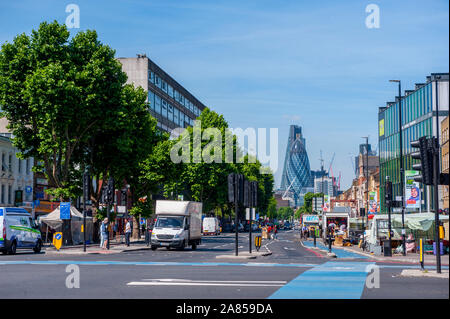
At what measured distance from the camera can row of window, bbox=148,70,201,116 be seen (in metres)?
96.0

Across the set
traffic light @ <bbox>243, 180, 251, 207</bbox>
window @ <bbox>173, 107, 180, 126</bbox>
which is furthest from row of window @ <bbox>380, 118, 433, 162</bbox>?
traffic light @ <bbox>243, 180, 251, 207</bbox>

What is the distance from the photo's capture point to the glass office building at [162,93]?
301 feet

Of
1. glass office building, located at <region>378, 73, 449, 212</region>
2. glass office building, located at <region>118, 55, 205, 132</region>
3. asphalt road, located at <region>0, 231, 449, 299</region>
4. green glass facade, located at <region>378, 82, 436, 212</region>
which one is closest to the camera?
asphalt road, located at <region>0, 231, 449, 299</region>

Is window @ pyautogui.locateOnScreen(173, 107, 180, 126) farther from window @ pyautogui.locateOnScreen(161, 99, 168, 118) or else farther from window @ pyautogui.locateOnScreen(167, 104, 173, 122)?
window @ pyautogui.locateOnScreen(161, 99, 168, 118)

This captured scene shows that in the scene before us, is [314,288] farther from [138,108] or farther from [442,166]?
[442,166]

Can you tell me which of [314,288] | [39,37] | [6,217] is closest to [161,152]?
[39,37]

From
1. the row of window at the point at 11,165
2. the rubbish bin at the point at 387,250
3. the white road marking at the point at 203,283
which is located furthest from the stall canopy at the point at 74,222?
the white road marking at the point at 203,283

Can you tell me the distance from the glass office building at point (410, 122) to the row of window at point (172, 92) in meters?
33.2

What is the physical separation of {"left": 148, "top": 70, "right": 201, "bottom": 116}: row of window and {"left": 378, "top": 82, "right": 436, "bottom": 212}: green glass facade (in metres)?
33.2

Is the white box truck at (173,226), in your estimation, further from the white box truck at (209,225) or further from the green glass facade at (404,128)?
the white box truck at (209,225)

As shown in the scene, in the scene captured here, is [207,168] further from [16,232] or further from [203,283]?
[203,283]

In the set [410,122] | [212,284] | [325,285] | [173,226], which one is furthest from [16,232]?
[410,122]

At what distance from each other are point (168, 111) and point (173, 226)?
204 ft

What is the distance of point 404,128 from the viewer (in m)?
93.6
